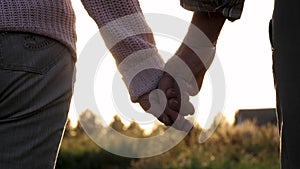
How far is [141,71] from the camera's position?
3146 mm

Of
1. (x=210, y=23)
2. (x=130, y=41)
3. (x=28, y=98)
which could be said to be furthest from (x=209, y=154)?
(x=28, y=98)

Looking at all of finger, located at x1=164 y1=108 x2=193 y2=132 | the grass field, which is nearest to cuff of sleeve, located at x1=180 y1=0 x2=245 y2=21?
finger, located at x1=164 y1=108 x2=193 y2=132

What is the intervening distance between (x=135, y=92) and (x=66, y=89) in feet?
1.34

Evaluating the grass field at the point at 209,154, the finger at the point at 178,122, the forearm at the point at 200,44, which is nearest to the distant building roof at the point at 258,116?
the grass field at the point at 209,154

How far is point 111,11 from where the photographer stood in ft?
9.70

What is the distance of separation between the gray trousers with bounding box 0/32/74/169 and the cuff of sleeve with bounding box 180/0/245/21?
0.74 meters

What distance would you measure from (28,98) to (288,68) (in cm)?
75

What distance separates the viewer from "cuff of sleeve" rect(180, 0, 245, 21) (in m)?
3.28

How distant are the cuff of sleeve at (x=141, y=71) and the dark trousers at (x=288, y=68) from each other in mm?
473

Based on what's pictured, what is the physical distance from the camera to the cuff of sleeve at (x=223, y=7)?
3.28 m

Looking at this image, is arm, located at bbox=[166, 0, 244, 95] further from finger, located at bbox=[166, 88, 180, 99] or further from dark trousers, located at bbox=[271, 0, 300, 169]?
dark trousers, located at bbox=[271, 0, 300, 169]

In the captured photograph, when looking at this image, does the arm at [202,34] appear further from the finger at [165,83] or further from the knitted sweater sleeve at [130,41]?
the knitted sweater sleeve at [130,41]

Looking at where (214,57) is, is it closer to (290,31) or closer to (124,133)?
(290,31)

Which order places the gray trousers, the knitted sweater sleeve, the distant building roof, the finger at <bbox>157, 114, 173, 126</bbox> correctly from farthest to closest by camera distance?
the distant building roof → the finger at <bbox>157, 114, 173, 126</bbox> → the knitted sweater sleeve → the gray trousers
